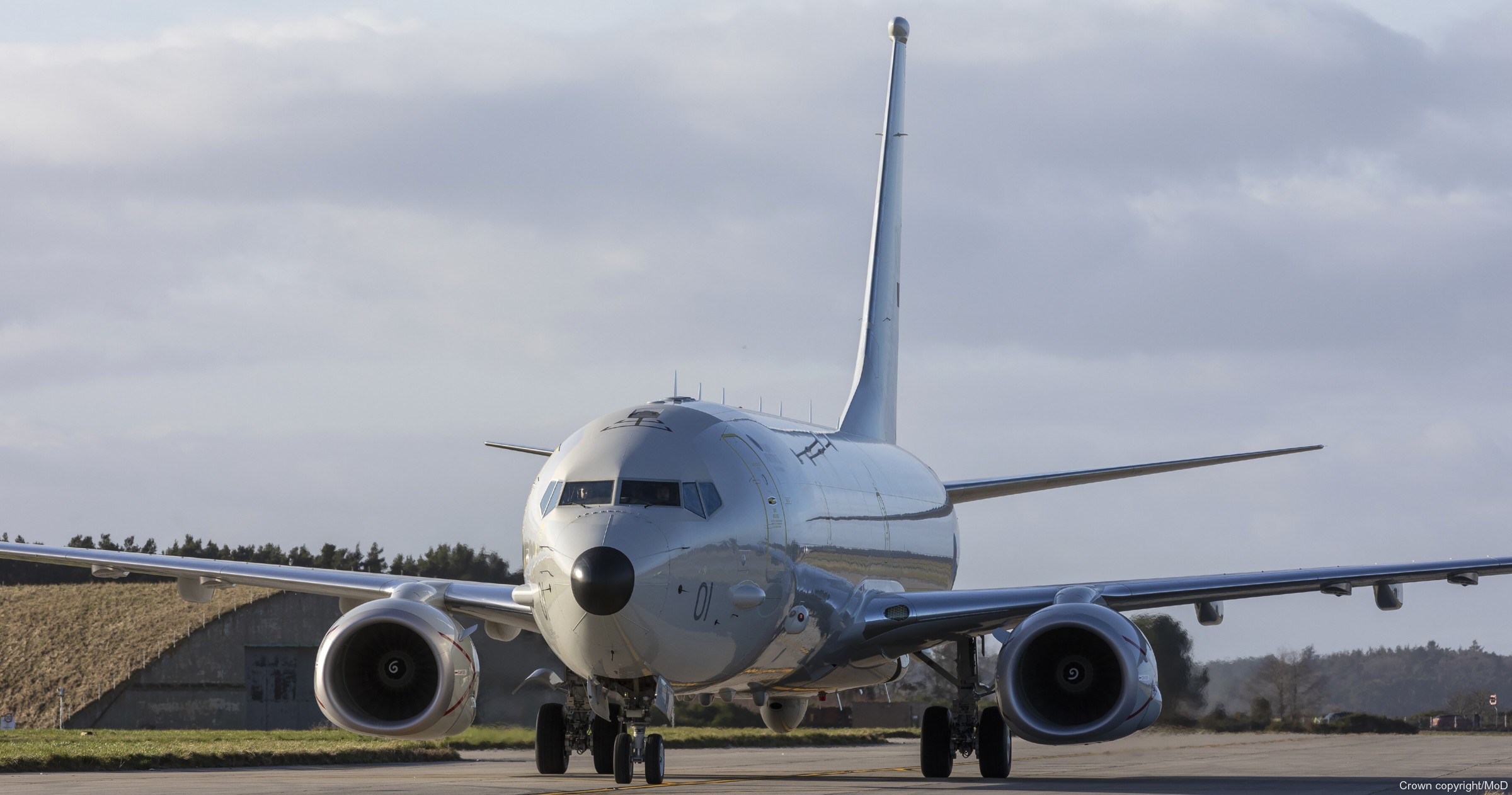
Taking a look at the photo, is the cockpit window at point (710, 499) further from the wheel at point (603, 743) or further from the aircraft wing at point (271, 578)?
the wheel at point (603, 743)

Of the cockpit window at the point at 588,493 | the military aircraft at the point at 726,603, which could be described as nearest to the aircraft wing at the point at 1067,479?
the military aircraft at the point at 726,603

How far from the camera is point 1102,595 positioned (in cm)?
1972

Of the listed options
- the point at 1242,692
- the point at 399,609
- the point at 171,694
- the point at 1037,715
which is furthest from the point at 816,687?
the point at 171,694

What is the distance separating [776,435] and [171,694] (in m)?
37.1

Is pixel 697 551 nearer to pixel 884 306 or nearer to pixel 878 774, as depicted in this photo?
pixel 878 774

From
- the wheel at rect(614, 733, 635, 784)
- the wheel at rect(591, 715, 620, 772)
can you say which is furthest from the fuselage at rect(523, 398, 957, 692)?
the wheel at rect(591, 715, 620, 772)

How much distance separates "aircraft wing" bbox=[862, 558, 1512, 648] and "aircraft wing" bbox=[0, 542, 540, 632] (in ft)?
14.1

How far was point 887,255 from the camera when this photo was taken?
105ft

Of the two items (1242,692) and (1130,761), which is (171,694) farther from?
(1130,761)

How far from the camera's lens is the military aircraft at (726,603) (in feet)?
51.9

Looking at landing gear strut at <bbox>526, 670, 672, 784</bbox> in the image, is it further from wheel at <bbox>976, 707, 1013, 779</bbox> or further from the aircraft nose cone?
wheel at <bbox>976, 707, 1013, 779</bbox>

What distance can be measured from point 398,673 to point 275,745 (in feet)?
36.5

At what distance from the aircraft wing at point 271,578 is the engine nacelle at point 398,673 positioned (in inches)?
46.7

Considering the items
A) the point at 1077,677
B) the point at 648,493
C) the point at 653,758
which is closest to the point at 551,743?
the point at 653,758
